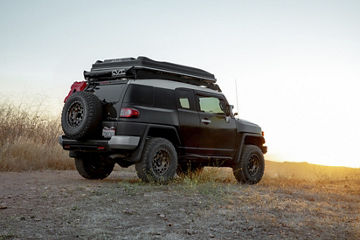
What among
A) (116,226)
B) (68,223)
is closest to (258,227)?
(116,226)

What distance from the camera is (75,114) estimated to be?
8.59m

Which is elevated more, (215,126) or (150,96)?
(150,96)

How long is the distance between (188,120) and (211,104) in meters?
1.01

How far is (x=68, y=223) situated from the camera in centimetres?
571

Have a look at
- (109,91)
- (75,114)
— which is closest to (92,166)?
(75,114)

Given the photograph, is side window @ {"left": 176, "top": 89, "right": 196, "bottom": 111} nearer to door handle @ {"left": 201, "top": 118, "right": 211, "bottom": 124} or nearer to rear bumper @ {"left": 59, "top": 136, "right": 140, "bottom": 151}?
door handle @ {"left": 201, "top": 118, "right": 211, "bottom": 124}

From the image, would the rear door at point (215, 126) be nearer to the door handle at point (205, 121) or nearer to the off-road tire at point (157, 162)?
the door handle at point (205, 121)

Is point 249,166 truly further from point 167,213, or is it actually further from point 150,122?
point 167,213

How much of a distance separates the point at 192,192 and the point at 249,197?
36.2 inches

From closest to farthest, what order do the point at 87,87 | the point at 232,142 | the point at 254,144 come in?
the point at 87,87, the point at 232,142, the point at 254,144

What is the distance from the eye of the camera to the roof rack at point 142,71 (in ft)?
29.1

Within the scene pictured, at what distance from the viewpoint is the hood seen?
1057 cm

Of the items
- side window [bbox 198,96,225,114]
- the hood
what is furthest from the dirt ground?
the hood

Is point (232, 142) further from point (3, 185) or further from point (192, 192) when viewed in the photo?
point (3, 185)
